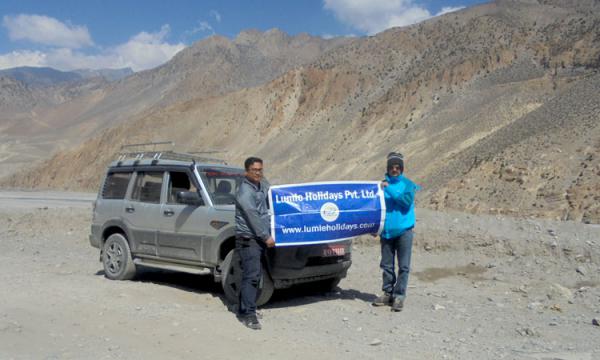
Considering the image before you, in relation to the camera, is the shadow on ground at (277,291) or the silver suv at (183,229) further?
the shadow on ground at (277,291)

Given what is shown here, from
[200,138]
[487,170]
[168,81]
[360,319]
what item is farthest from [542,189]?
[168,81]

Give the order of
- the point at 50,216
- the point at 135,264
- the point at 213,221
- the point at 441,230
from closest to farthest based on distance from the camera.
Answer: the point at 213,221 → the point at 135,264 → the point at 441,230 → the point at 50,216

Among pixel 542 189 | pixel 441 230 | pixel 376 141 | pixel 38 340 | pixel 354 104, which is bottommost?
pixel 38 340

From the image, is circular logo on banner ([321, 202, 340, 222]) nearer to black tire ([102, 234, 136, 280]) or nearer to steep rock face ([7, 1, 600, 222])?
black tire ([102, 234, 136, 280])

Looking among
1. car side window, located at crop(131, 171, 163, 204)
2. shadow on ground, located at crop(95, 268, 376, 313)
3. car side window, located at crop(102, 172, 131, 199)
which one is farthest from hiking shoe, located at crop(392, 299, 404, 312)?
car side window, located at crop(102, 172, 131, 199)

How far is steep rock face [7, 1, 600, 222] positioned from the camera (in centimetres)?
1670

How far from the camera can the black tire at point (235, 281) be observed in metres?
6.97

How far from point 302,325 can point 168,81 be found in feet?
327

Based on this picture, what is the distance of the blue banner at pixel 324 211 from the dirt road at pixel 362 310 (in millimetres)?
976

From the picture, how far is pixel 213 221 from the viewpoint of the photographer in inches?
301

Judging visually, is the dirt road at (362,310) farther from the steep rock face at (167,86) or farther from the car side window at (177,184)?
the steep rock face at (167,86)

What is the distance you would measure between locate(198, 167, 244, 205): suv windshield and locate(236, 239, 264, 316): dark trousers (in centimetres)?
149

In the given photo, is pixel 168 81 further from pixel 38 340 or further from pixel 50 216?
pixel 38 340

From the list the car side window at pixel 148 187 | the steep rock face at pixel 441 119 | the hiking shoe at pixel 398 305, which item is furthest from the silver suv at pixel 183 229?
the steep rock face at pixel 441 119
